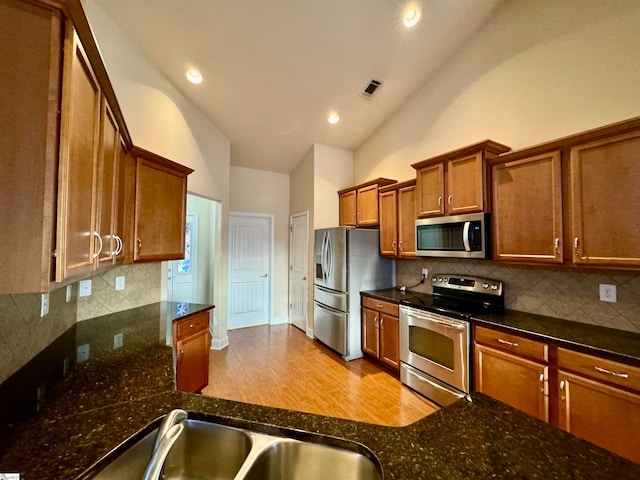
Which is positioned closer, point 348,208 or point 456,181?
point 456,181

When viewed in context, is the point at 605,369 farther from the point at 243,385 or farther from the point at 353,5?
the point at 353,5

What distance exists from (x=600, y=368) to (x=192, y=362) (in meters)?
2.89

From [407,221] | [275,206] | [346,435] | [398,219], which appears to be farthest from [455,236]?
[275,206]

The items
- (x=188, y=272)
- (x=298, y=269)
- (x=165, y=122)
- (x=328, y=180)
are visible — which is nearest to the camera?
(x=165, y=122)

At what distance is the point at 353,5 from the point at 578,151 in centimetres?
212

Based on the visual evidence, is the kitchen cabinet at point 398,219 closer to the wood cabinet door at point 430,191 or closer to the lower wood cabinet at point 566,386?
the wood cabinet door at point 430,191

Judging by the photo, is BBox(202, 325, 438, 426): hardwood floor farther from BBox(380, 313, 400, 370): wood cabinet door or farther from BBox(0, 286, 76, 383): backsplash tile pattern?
BBox(0, 286, 76, 383): backsplash tile pattern

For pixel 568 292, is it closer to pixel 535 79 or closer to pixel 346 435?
pixel 535 79

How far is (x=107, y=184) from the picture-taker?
1.30 meters

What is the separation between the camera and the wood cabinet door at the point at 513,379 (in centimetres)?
179

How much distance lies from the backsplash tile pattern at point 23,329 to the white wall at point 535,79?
142 inches

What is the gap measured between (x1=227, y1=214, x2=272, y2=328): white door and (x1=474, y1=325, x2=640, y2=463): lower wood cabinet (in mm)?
3675

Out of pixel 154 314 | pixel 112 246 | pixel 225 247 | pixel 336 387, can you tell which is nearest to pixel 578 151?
pixel 336 387

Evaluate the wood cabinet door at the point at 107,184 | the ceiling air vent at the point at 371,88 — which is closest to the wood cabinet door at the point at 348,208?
the ceiling air vent at the point at 371,88
